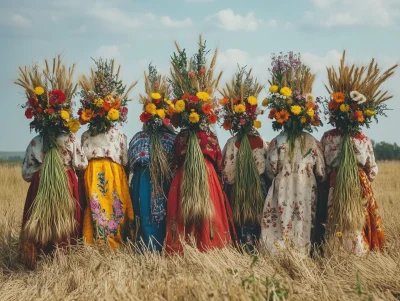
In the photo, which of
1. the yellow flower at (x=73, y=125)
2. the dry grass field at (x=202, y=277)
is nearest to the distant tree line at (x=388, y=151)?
the dry grass field at (x=202, y=277)

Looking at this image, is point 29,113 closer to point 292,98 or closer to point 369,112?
point 292,98

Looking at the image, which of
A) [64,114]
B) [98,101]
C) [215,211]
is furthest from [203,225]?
[64,114]

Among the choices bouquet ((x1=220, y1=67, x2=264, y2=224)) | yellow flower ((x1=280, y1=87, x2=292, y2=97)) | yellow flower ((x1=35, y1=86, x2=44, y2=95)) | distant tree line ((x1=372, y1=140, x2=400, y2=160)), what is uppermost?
yellow flower ((x1=35, y1=86, x2=44, y2=95))

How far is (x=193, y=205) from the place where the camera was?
642 centimetres

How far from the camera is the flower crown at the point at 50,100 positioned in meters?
6.58

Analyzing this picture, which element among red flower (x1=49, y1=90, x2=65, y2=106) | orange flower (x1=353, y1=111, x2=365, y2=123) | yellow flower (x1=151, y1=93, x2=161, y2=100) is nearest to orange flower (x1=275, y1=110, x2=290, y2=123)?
orange flower (x1=353, y1=111, x2=365, y2=123)

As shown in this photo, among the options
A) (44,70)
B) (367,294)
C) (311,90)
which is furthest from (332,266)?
(44,70)

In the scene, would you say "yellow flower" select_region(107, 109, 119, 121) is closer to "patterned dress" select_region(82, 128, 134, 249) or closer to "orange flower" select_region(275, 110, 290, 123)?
"patterned dress" select_region(82, 128, 134, 249)

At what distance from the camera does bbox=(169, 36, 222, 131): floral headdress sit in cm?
652

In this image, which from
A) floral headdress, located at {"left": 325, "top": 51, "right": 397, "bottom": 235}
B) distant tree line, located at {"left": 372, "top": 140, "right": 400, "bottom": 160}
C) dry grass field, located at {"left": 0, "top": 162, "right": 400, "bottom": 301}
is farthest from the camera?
distant tree line, located at {"left": 372, "top": 140, "right": 400, "bottom": 160}

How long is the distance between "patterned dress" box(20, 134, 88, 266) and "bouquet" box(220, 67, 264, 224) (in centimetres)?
167

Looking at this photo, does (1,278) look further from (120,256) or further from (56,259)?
(120,256)

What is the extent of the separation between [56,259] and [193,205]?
155 cm

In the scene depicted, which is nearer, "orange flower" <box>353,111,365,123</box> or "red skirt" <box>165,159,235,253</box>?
"orange flower" <box>353,111,365,123</box>
